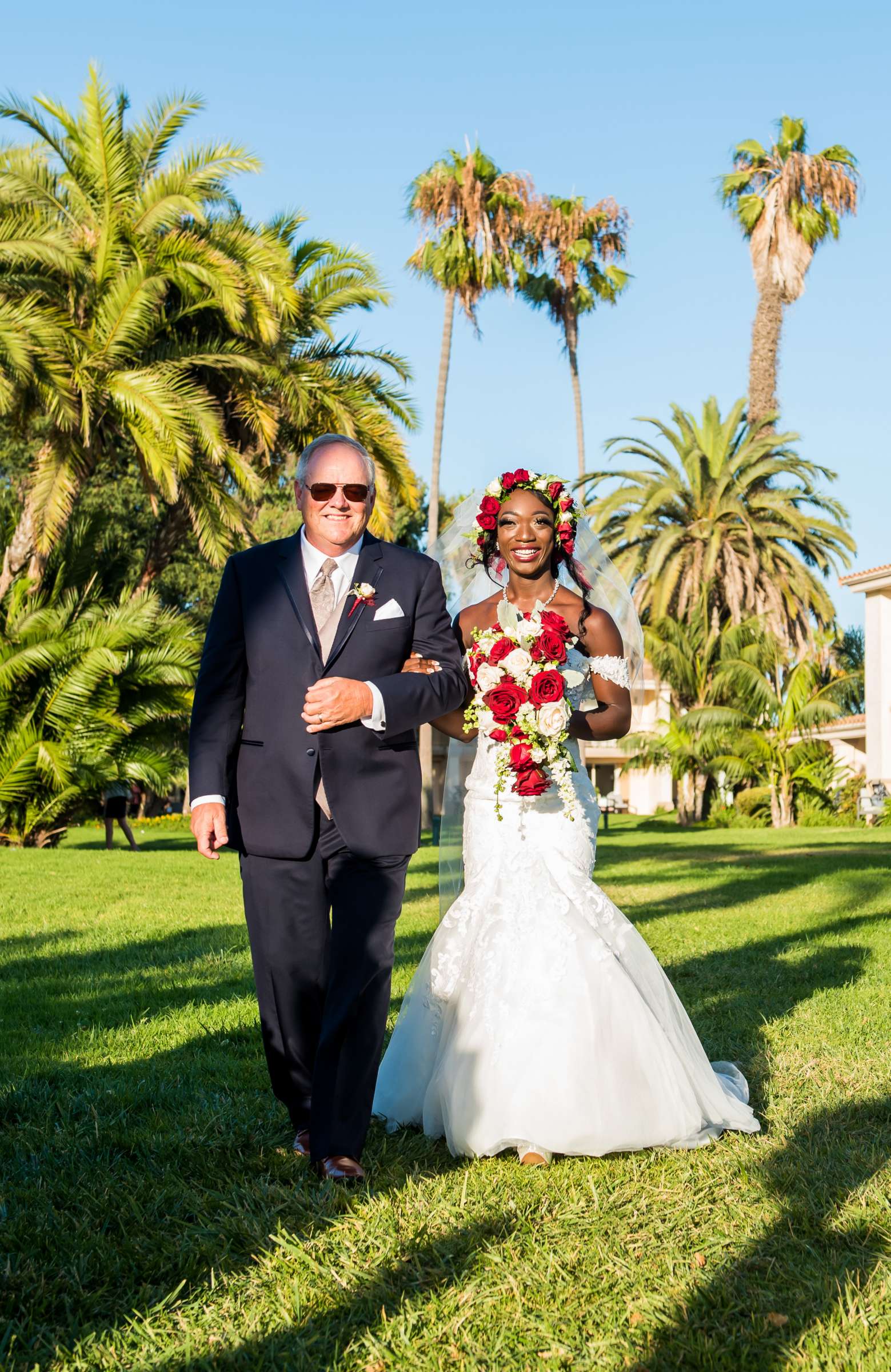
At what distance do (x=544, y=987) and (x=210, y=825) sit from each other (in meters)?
1.43

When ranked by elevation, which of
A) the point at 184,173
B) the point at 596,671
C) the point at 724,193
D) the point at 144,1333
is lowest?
the point at 144,1333

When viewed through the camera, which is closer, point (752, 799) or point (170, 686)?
point (170, 686)

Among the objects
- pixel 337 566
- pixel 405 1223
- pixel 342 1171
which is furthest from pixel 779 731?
pixel 405 1223

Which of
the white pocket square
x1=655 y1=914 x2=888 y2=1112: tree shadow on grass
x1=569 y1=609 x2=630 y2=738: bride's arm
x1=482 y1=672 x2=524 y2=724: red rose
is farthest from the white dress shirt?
x1=655 y1=914 x2=888 y2=1112: tree shadow on grass

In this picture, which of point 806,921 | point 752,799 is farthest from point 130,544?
point 806,921

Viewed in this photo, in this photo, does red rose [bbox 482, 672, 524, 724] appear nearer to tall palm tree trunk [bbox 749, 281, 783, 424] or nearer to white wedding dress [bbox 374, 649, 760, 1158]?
white wedding dress [bbox 374, 649, 760, 1158]

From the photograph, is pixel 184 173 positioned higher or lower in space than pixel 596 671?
higher

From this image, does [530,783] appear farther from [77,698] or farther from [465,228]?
[465,228]

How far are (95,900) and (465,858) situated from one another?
307 inches

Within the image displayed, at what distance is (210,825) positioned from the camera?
4.23 metres

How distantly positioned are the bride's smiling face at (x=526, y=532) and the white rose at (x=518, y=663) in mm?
454

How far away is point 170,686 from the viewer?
21.9 m

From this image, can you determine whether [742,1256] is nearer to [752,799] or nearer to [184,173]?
[184,173]

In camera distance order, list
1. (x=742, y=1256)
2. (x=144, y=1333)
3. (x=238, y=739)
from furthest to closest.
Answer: (x=238, y=739) → (x=742, y=1256) → (x=144, y=1333)
